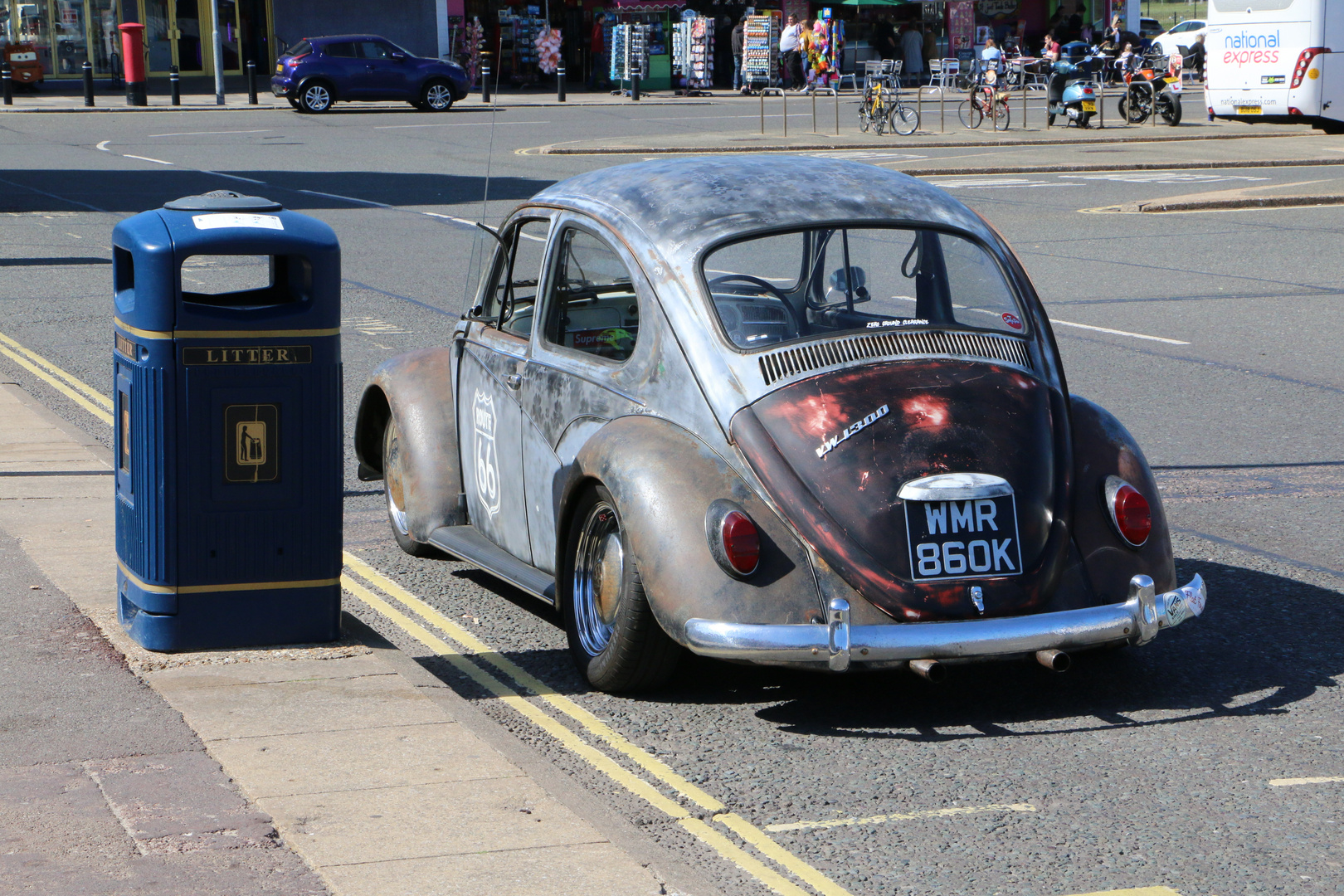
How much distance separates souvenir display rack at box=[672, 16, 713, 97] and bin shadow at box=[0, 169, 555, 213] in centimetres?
2433

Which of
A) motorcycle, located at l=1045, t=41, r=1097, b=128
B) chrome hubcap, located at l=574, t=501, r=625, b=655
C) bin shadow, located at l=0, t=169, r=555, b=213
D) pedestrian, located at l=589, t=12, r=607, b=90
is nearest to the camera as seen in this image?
chrome hubcap, located at l=574, t=501, r=625, b=655

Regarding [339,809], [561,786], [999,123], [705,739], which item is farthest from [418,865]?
[999,123]

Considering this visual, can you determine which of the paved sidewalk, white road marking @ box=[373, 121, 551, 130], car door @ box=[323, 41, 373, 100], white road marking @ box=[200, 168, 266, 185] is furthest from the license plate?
car door @ box=[323, 41, 373, 100]

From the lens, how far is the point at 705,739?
4902 millimetres

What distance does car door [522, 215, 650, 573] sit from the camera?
549 centimetres

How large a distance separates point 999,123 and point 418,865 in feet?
106

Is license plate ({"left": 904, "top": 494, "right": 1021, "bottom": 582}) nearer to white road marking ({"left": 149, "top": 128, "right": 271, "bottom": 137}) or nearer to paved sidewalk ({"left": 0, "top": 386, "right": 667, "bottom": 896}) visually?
paved sidewalk ({"left": 0, "top": 386, "right": 667, "bottom": 896})

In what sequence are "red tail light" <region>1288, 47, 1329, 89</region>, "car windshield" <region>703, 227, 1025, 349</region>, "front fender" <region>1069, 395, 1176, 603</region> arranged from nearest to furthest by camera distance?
"front fender" <region>1069, 395, 1176, 603</region> → "car windshield" <region>703, 227, 1025, 349</region> → "red tail light" <region>1288, 47, 1329, 89</region>

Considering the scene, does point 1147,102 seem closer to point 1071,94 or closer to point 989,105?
point 1071,94

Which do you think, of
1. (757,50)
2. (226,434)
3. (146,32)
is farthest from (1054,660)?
(146,32)

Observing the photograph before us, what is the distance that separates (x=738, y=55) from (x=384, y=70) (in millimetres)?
13370

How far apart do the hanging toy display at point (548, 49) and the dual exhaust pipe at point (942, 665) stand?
46.0m

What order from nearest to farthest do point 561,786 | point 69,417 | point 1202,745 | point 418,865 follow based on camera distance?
point 418,865
point 561,786
point 1202,745
point 69,417

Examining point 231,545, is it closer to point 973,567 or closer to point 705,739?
point 705,739
